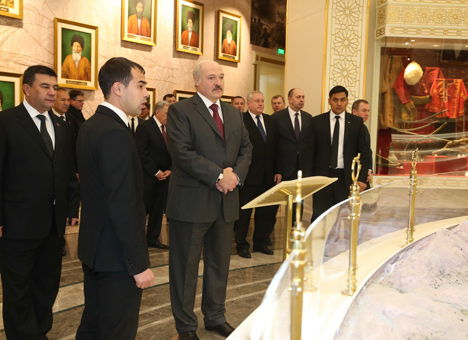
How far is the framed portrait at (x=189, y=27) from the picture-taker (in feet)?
28.5

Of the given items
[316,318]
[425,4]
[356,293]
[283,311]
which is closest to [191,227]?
[356,293]

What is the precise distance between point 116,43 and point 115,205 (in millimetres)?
5901

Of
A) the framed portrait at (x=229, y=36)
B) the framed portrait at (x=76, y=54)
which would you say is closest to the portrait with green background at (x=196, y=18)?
the framed portrait at (x=229, y=36)

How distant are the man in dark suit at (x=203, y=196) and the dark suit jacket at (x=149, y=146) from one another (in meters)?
2.66

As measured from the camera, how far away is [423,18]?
738cm

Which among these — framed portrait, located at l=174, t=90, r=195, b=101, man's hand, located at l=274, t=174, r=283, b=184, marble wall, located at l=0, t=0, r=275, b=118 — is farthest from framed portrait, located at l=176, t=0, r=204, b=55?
man's hand, located at l=274, t=174, r=283, b=184

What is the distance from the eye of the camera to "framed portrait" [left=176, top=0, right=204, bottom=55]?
8686 mm

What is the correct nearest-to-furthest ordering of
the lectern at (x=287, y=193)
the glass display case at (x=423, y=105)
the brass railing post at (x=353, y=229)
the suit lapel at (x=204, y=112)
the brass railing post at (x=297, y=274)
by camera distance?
the brass railing post at (x=297, y=274) < the brass railing post at (x=353, y=229) < the lectern at (x=287, y=193) < the suit lapel at (x=204, y=112) < the glass display case at (x=423, y=105)

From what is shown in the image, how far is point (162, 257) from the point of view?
5645mm

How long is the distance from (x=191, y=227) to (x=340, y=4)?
5140 millimetres

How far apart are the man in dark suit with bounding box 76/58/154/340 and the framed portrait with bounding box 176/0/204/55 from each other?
6476mm

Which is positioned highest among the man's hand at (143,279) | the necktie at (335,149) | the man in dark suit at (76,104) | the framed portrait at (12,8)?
the framed portrait at (12,8)

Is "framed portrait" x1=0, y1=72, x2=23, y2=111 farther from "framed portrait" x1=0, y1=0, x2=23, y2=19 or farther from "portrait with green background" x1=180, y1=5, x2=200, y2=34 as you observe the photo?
"portrait with green background" x1=180, y1=5, x2=200, y2=34

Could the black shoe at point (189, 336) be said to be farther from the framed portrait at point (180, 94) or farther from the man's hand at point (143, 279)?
the framed portrait at point (180, 94)
